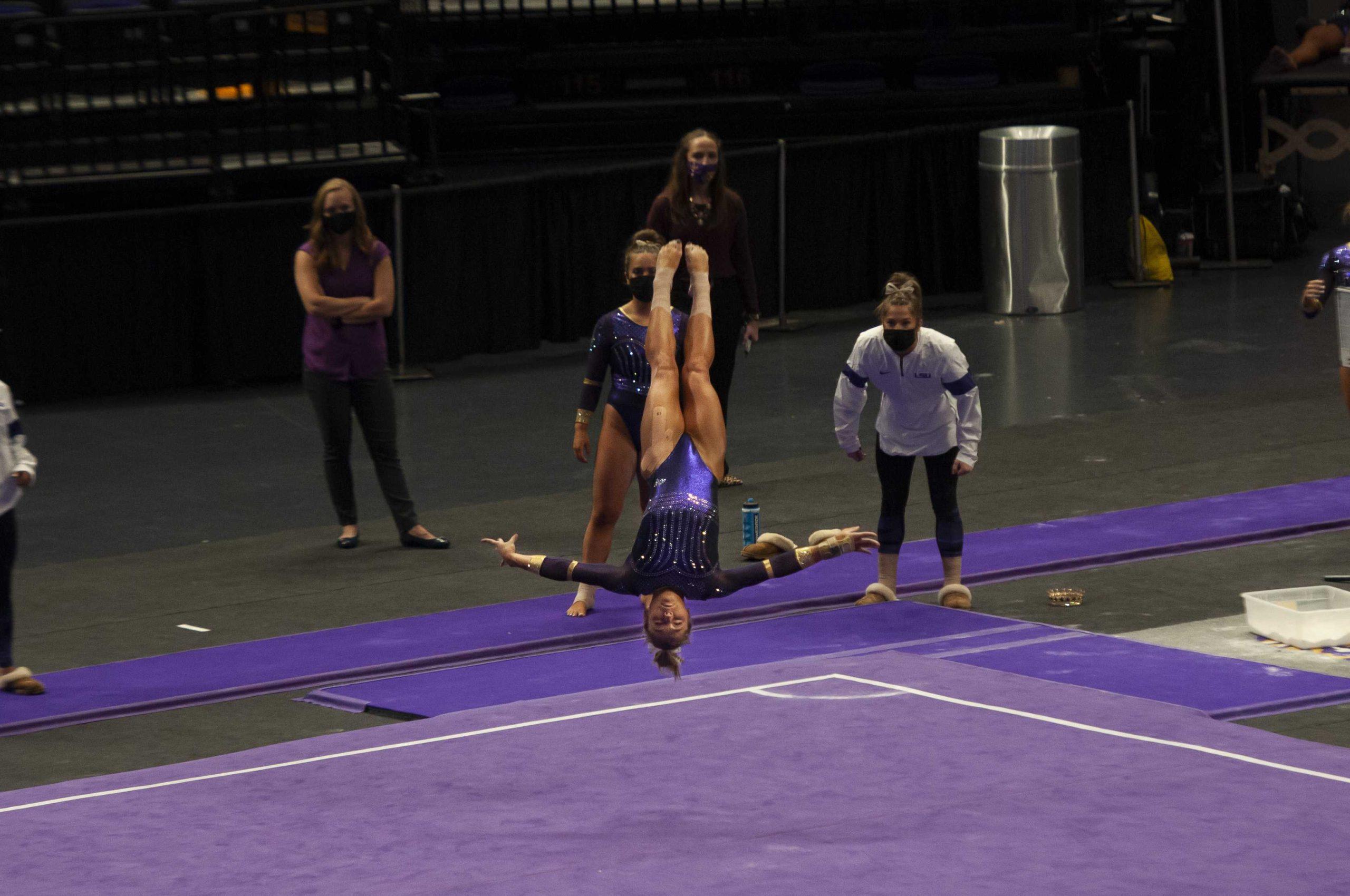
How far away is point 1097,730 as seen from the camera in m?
6.43

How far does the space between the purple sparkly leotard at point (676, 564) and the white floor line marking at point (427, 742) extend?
51cm

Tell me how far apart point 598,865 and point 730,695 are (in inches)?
63.1

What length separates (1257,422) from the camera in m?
11.0

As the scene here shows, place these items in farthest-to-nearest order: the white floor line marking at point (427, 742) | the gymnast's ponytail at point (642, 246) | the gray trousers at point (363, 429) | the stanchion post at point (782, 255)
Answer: the stanchion post at point (782, 255) → the gray trousers at point (363, 429) → the gymnast's ponytail at point (642, 246) → the white floor line marking at point (427, 742)

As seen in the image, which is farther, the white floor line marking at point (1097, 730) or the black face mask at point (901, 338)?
the black face mask at point (901, 338)

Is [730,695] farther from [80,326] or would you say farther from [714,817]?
[80,326]

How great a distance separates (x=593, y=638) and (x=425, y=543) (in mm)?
1609

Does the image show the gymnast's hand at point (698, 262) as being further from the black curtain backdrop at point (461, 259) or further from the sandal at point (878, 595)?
the black curtain backdrop at point (461, 259)

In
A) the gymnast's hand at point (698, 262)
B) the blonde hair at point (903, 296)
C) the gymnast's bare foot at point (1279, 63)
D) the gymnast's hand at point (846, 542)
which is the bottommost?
the gymnast's hand at point (846, 542)

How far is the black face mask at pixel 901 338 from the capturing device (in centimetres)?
772

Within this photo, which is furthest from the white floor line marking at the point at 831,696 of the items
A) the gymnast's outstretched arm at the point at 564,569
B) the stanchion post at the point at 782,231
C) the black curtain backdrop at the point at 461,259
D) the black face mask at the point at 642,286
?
the stanchion post at the point at 782,231

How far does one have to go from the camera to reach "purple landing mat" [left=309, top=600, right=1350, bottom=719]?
22.6ft

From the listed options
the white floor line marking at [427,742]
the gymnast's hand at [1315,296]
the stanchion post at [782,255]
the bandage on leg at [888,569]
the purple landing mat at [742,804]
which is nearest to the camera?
the purple landing mat at [742,804]

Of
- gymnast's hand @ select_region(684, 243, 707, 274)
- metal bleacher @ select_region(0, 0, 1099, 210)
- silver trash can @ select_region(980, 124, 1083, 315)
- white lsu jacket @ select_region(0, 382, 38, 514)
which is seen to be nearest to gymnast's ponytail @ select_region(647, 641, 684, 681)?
gymnast's hand @ select_region(684, 243, 707, 274)
